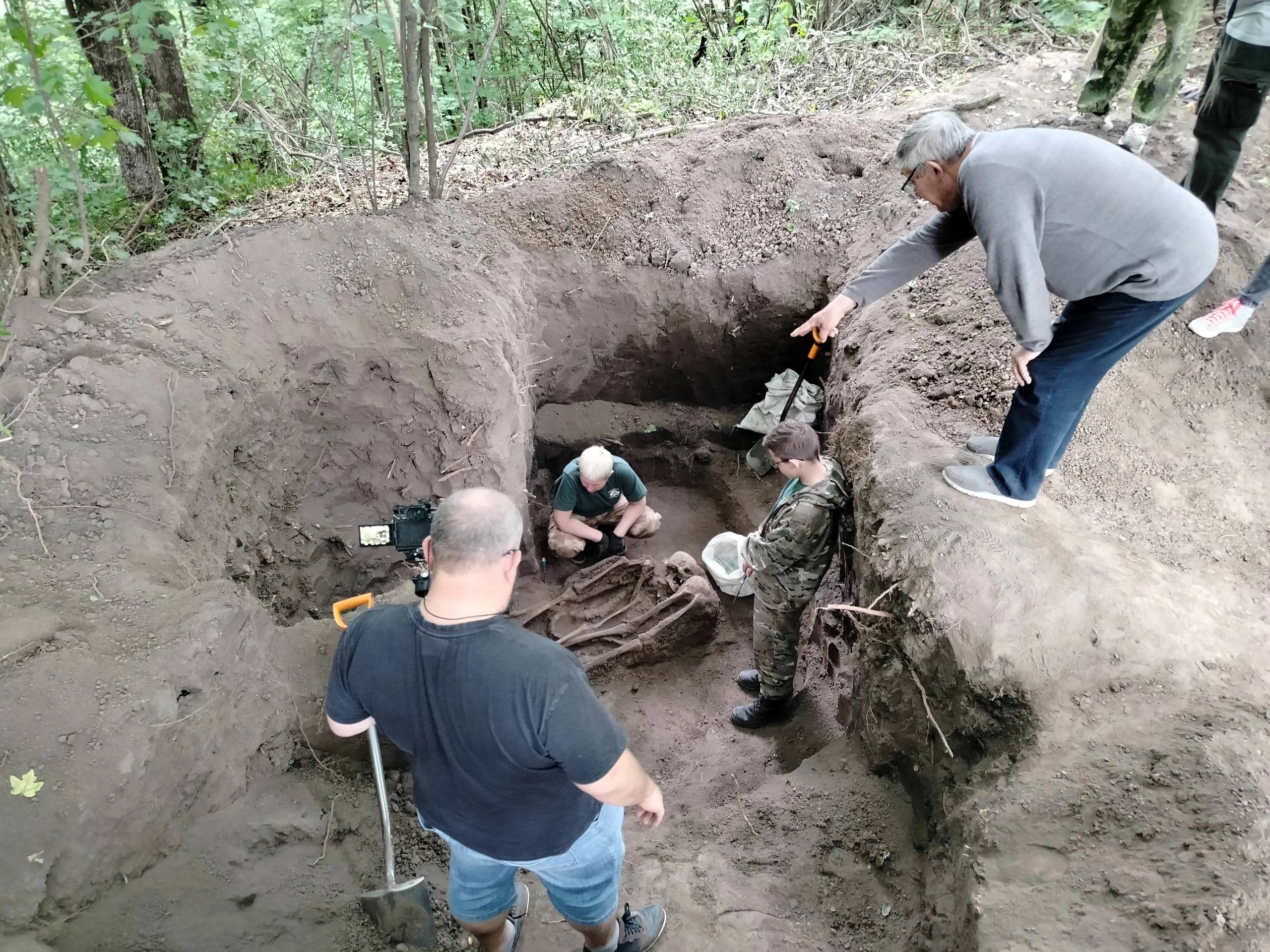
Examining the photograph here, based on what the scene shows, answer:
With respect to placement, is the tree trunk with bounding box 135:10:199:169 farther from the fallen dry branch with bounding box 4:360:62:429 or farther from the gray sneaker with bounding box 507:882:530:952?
the gray sneaker with bounding box 507:882:530:952

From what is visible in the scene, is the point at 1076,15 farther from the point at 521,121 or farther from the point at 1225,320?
the point at 521,121

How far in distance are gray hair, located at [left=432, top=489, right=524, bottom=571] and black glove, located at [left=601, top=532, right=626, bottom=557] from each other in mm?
3425

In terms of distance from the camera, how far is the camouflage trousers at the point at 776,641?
3.62m

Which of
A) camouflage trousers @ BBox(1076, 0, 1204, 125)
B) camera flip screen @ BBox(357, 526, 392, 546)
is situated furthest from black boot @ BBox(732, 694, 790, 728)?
camouflage trousers @ BBox(1076, 0, 1204, 125)

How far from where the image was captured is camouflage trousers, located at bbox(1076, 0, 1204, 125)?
4.23m

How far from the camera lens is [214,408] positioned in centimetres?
361

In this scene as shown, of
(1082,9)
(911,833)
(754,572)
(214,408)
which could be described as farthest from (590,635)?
(1082,9)

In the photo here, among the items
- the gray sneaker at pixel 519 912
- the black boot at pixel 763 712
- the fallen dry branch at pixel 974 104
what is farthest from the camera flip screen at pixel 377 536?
the fallen dry branch at pixel 974 104

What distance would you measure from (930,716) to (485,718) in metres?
1.66

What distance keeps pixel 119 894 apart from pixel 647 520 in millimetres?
3658

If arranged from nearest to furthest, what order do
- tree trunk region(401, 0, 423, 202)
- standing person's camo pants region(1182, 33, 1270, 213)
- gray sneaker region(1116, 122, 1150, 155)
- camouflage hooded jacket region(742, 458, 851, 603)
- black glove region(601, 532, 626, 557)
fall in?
standing person's camo pants region(1182, 33, 1270, 213), camouflage hooded jacket region(742, 458, 851, 603), tree trunk region(401, 0, 423, 202), gray sneaker region(1116, 122, 1150, 155), black glove region(601, 532, 626, 557)

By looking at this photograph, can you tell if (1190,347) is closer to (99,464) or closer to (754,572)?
(754,572)

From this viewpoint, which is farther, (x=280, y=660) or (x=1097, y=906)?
(x=280, y=660)

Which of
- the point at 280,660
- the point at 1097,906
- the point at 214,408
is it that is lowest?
the point at 280,660
